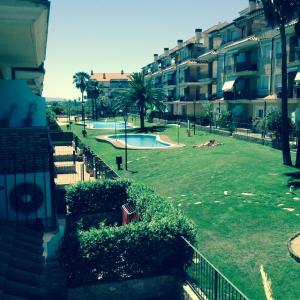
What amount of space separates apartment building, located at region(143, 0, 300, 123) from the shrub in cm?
2532

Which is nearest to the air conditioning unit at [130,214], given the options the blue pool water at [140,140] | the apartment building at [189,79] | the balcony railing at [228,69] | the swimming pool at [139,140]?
the swimming pool at [139,140]

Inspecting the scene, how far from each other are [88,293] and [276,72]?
36736 millimetres

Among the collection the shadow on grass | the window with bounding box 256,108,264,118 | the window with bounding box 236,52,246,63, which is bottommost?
the shadow on grass

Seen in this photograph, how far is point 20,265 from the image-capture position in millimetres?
5234

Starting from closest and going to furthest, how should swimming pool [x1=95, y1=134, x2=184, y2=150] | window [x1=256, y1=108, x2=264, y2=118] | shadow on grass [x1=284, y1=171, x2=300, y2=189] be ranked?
1. shadow on grass [x1=284, y1=171, x2=300, y2=189]
2. swimming pool [x1=95, y1=134, x2=184, y2=150]
3. window [x1=256, y1=108, x2=264, y2=118]

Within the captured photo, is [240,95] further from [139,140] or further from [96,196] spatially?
[96,196]

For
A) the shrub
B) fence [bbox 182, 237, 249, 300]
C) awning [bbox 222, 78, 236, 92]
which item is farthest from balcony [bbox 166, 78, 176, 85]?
fence [bbox 182, 237, 249, 300]

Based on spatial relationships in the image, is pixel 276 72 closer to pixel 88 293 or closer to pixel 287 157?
pixel 287 157

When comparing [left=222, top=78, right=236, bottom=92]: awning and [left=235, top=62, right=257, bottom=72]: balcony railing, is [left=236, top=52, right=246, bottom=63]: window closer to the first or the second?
[left=235, top=62, right=257, bottom=72]: balcony railing

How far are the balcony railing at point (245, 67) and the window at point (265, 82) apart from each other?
6.19 feet

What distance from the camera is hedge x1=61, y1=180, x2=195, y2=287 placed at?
9.16 metres

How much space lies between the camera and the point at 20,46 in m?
5.78

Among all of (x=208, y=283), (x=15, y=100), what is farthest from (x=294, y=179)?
(x=15, y=100)

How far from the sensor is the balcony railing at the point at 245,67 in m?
43.8
